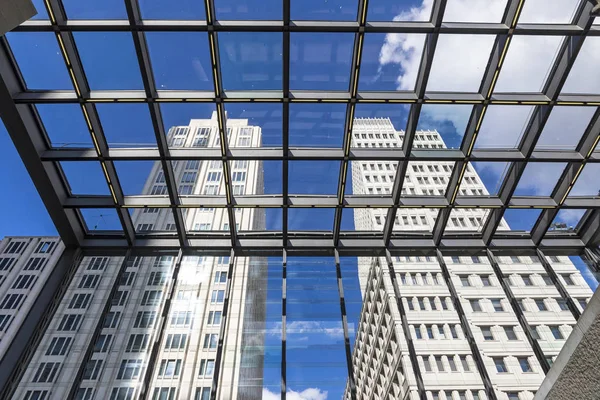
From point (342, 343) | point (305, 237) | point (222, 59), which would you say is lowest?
point (342, 343)

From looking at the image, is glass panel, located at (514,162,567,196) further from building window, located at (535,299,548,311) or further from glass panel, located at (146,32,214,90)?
glass panel, located at (146,32,214,90)

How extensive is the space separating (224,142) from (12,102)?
466 centimetres

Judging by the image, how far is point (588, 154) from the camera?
9.70m

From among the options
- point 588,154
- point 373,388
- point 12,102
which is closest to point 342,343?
point 373,388

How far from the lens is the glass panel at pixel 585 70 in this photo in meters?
8.34

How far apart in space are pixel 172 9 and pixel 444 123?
684 cm

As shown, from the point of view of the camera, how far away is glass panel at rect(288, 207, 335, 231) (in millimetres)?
11078

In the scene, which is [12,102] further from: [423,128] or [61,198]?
[423,128]

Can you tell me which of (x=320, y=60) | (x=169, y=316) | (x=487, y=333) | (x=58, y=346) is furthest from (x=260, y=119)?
(x=487, y=333)

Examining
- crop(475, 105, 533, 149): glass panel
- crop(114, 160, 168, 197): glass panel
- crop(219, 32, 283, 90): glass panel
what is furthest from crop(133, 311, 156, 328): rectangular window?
crop(475, 105, 533, 149): glass panel

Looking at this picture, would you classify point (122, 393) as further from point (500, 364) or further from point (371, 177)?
point (500, 364)

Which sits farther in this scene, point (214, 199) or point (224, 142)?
point (214, 199)

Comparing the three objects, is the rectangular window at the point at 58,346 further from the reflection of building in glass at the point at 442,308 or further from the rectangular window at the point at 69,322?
the reflection of building in glass at the point at 442,308

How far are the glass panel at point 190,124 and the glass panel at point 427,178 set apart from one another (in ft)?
17.1
